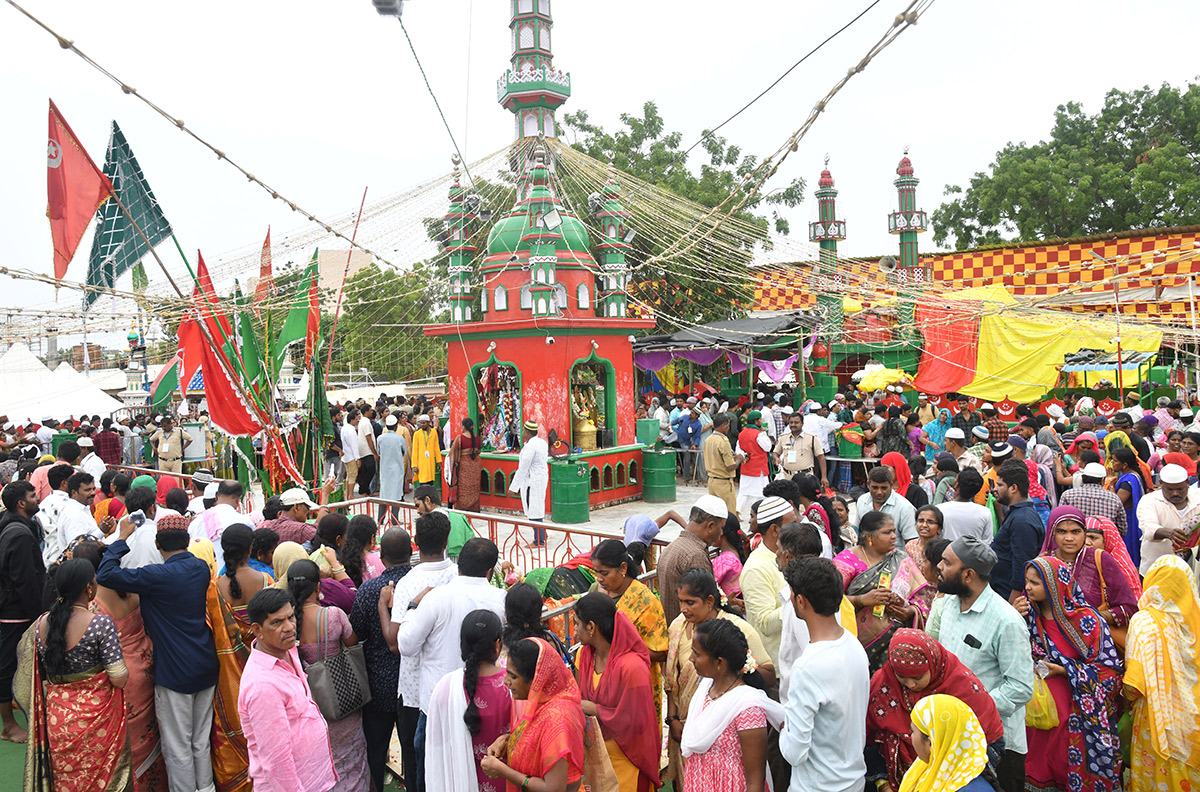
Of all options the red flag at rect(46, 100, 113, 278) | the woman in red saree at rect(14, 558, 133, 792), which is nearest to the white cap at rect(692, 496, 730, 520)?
the woman in red saree at rect(14, 558, 133, 792)

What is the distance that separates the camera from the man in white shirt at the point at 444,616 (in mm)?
3971

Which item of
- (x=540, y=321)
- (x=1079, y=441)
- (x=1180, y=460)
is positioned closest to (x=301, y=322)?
(x=540, y=321)

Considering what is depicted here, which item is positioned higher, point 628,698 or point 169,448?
point 169,448

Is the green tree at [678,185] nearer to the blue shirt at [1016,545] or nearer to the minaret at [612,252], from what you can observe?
the minaret at [612,252]

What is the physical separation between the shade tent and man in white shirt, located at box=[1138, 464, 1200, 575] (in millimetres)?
26926

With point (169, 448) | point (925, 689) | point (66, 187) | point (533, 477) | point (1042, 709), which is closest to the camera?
point (925, 689)

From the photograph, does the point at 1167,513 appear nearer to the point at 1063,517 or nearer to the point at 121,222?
the point at 1063,517

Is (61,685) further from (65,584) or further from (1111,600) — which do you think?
(1111,600)

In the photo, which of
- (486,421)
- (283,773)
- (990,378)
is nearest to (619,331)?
(486,421)

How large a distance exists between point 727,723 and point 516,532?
5438 millimetres

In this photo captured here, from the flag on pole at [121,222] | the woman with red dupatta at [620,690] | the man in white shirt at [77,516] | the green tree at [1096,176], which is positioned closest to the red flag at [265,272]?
the flag on pole at [121,222]

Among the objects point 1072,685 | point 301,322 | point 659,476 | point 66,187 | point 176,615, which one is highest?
point 66,187

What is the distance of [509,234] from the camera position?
45.2 feet

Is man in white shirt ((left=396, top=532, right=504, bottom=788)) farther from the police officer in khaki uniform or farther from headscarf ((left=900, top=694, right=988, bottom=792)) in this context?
the police officer in khaki uniform
